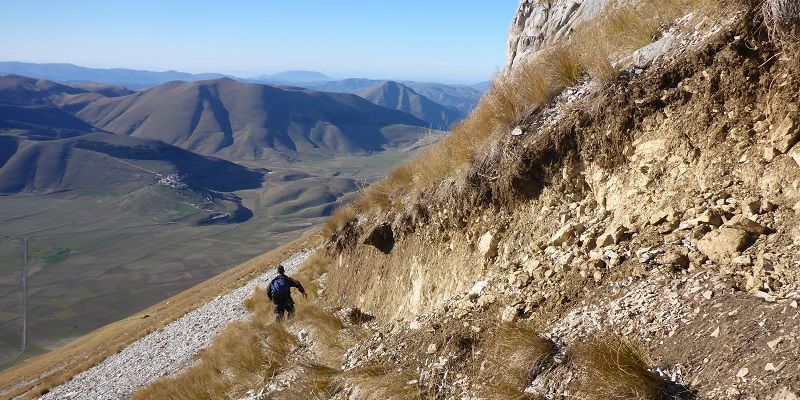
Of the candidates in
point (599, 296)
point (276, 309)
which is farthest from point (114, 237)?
point (599, 296)

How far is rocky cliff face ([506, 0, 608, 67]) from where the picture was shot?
48.3 ft

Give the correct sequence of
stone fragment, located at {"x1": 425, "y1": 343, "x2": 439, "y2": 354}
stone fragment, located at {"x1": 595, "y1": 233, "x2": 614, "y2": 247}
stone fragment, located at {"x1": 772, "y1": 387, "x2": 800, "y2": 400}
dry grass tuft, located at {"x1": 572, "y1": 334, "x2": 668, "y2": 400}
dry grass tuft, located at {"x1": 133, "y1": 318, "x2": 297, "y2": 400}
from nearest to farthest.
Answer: stone fragment, located at {"x1": 772, "y1": 387, "x2": 800, "y2": 400} < dry grass tuft, located at {"x1": 572, "y1": 334, "x2": 668, "y2": 400} < stone fragment, located at {"x1": 595, "y1": 233, "x2": 614, "y2": 247} < stone fragment, located at {"x1": 425, "y1": 343, "x2": 439, "y2": 354} < dry grass tuft, located at {"x1": 133, "y1": 318, "x2": 297, "y2": 400}

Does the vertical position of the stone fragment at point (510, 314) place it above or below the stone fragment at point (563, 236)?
below

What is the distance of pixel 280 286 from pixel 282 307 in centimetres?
62

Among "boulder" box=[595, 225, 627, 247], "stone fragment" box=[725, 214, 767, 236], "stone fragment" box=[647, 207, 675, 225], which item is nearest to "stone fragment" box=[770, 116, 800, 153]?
"stone fragment" box=[725, 214, 767, 236]

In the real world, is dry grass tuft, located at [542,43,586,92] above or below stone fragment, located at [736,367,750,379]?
above

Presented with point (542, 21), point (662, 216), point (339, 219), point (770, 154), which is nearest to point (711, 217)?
point (662, 216)

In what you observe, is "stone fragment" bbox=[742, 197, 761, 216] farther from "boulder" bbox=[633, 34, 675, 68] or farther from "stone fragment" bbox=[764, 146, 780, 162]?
"boulder" bbox=[633, 34, 675, 68]

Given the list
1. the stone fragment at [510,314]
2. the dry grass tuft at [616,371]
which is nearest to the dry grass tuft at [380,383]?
the stone fragment at [510,314]

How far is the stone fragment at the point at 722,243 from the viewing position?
437cm

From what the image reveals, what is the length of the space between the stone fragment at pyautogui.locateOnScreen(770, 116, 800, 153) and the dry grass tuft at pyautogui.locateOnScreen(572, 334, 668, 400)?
255cm

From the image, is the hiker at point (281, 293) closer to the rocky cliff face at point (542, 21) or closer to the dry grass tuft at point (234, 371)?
the dry grass tuft at point (234, 371)

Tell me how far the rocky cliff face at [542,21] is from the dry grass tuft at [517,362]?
1155cm

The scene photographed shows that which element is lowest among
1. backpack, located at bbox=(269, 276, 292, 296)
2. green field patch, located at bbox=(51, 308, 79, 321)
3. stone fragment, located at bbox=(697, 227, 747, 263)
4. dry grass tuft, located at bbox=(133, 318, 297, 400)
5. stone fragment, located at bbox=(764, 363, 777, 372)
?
green field patch, located at bbox=(51, 308, 79, 321)
